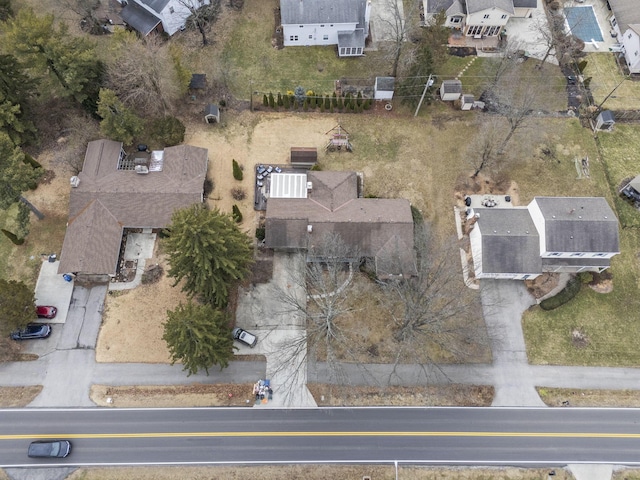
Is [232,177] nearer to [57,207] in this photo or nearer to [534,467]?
[57,207]

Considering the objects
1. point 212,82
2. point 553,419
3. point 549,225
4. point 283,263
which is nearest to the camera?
point 553,419

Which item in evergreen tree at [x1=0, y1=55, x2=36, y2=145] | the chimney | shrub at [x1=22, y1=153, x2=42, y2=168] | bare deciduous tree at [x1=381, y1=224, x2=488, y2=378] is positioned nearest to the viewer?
bare deciduous tree at [x1=381, y1=224, x2=488, y2=378]

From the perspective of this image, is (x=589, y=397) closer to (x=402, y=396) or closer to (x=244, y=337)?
(x=402, y=396)

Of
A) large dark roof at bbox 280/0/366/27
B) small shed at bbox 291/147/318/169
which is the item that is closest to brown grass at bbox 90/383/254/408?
small shed at bbox 291/147/318/169

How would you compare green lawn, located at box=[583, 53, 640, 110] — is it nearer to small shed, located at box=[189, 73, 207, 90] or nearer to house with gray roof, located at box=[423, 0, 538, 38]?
house with gray roof, located at box=[423, 0, 538, 38]

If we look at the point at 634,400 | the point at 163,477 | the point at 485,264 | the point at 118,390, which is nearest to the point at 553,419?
the point at 634,400

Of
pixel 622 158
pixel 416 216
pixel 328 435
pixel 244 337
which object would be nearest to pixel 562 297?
pixel 416 216
